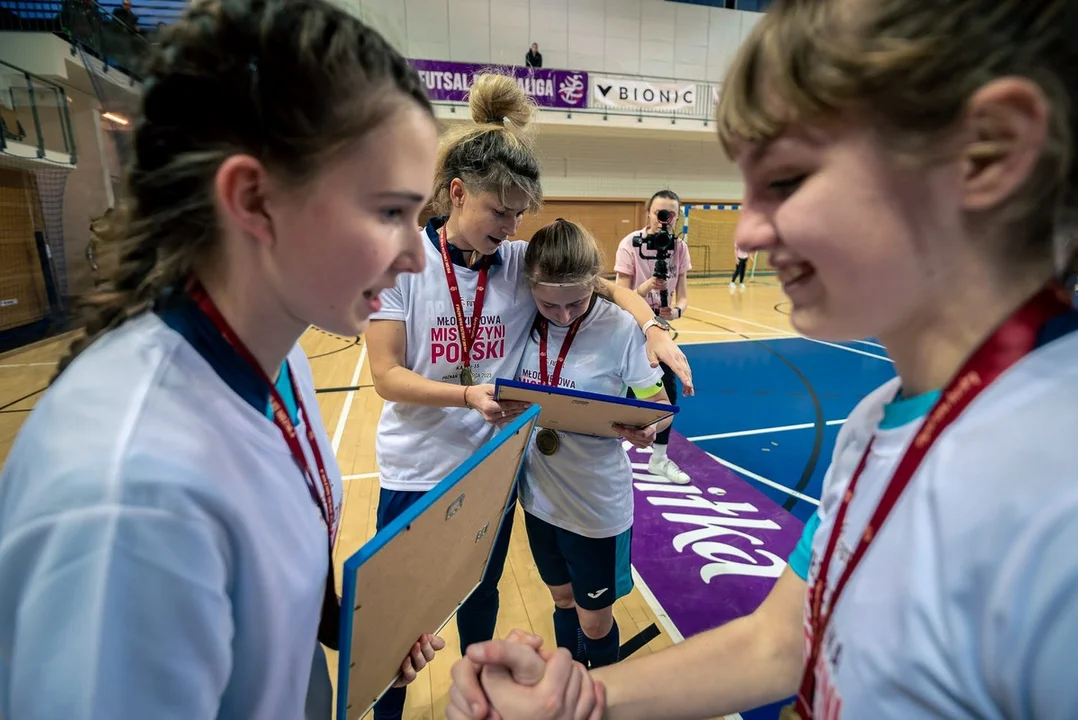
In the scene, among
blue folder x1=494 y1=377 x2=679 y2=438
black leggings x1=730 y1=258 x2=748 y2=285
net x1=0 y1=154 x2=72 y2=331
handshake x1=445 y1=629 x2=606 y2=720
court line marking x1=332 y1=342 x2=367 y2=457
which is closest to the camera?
handshake x1=445 y1=629 x2=606 y2=720

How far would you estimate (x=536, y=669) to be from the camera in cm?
85

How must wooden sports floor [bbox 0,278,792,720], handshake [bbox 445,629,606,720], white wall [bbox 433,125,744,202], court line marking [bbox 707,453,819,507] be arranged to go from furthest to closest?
1. white wall [bbox 433,125,744,202]
2. court line marking [bbox 707,453,819,507]
3. wooden sports floor [bbox 0,278,792,720]
4. handshake [bbox 445,629,606,720]

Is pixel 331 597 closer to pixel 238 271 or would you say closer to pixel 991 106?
pixel 238 271

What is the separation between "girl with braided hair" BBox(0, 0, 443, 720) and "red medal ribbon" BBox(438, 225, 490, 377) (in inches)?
37.5

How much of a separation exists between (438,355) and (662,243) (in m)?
2.65

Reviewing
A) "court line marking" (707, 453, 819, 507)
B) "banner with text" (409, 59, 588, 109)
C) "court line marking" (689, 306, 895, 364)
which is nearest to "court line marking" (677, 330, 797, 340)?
"court line marking" (689, 306, 895, 364)

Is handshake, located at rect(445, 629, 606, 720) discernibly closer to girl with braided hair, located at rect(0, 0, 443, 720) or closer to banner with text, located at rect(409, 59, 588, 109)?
girl with braided hair, located at rect(0, 0, 443, 720)

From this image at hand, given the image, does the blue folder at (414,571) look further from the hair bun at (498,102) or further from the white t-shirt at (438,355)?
the hair bun at (498,102)

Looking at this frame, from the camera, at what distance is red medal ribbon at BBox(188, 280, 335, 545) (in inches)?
27.5

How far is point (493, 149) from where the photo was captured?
1587 mm

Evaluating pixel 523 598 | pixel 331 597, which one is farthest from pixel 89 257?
pixel 523 598

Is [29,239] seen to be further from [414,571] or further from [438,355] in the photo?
[414,571]

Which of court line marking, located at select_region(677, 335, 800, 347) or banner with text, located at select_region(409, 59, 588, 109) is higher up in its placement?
banner with text, located at select_region(409, 59, 588, 109)

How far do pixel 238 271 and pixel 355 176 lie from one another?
192 mm
